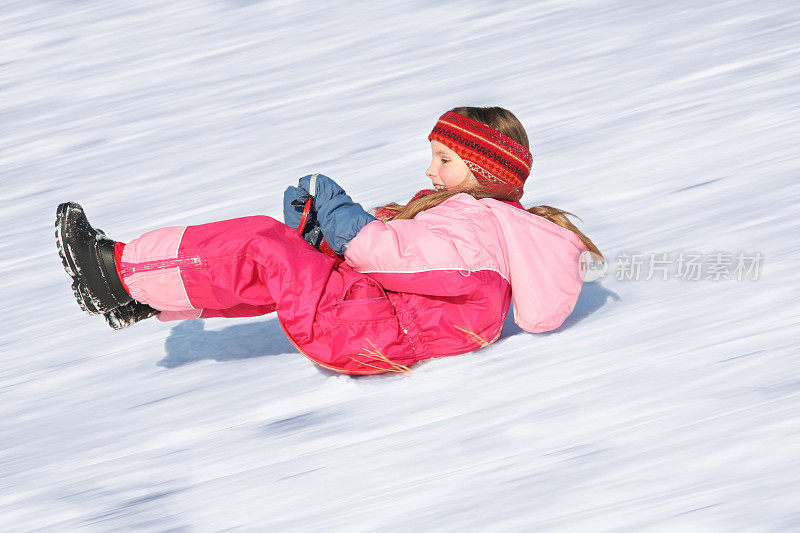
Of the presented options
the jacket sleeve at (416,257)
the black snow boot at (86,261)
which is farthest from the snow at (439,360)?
the black snow boot at (86,261)

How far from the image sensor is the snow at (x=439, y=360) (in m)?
1.58

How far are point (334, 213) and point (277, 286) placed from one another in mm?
231

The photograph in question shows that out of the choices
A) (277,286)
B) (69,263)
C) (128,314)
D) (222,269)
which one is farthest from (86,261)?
(277,286)

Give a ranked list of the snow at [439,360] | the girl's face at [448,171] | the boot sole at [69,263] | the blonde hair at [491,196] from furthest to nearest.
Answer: the girl's face at [448,171] → the blonde hair at [491,196] → the boot sole at [69,263] → the snow at [439,360]

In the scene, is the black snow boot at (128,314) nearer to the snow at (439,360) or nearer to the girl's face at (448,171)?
the snow at (439,360)

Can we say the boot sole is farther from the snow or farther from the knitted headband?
the knitted headband

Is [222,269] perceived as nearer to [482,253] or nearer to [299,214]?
[299,214]

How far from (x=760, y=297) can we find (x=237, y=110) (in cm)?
302

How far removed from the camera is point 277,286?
1927mm

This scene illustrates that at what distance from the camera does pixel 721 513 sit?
1.42m

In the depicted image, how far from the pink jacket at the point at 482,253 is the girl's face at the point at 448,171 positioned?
0.60 feet

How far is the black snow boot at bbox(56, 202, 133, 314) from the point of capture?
190 centimetres

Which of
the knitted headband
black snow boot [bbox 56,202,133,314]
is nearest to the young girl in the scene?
black snow boot [bbox 56,202,133,314]

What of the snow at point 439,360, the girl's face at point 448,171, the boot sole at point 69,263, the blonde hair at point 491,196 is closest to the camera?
the snow at point 439,360
